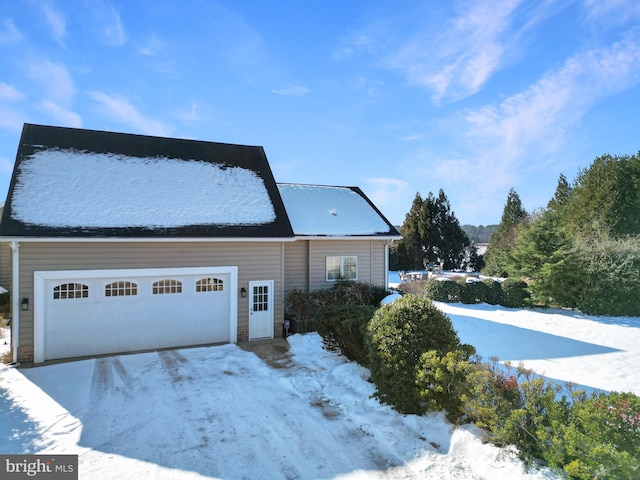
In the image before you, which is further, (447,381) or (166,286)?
(166,286)

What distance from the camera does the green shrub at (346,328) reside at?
7926mm

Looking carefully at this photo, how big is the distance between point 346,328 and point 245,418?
10.1 feet

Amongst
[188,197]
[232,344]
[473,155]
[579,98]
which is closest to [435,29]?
[579,98]

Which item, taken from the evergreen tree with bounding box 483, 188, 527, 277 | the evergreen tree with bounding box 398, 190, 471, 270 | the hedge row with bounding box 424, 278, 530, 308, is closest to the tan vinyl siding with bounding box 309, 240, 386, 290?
the hedge row with bounding box 424, 278, 530, 308

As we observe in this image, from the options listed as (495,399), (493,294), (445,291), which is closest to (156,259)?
(495,399)

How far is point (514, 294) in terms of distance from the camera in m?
15.8

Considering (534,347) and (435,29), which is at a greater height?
(435,29)

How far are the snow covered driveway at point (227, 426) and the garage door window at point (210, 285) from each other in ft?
8.33

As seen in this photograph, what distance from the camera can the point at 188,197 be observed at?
11320 mm

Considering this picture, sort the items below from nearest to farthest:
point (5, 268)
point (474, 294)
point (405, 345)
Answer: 1. point (405, 345)
2. point (474, 294)
3. point (5, 268)

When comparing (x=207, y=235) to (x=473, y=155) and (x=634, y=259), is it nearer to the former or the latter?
(x=473, y=155)

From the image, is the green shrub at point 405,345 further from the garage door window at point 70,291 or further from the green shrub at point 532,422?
the garage door window at point 70,291

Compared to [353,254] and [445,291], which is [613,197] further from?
[353,254]

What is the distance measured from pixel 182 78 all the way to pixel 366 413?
11.3 meters
